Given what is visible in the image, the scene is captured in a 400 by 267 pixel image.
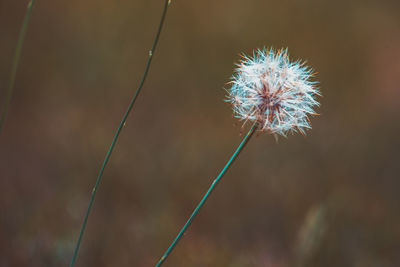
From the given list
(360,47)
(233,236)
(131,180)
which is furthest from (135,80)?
(360,47)

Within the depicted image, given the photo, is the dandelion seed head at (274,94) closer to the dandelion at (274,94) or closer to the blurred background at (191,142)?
the dandelion at (274,94)

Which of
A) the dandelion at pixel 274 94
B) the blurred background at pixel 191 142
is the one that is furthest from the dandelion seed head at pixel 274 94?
the blurred background at pixel 191 142

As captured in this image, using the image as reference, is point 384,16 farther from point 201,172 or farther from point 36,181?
point 36,181

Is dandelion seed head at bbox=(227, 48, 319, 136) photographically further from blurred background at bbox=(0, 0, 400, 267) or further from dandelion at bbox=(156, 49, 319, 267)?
blurred background at bbox=(0, 0, 400, 267)

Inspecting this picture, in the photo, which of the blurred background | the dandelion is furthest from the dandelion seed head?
the blurred background

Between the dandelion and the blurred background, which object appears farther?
the blurred background

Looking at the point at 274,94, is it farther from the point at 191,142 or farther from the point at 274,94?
the point at 191,142
